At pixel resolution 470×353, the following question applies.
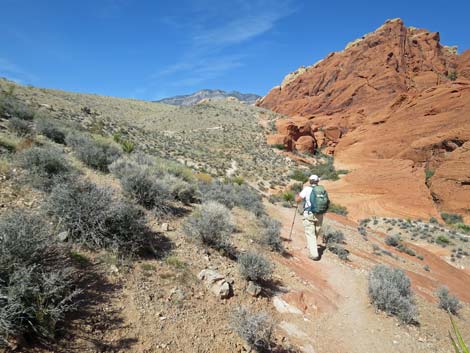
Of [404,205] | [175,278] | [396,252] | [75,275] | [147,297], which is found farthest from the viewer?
[404,205]

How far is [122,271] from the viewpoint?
3.51 m

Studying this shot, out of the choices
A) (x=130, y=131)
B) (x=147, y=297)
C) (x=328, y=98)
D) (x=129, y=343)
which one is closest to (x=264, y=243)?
(x=147, y=297)

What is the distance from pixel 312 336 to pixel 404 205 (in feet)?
57.0

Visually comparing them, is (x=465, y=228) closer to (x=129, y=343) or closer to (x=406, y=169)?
(x=406, y=169)

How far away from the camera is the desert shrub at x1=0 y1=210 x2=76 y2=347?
2.17 meters

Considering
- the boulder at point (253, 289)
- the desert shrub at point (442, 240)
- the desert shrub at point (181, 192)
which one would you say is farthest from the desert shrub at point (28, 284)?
the desert shrub at point (442, 240)

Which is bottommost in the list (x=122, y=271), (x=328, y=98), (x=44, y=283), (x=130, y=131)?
(x=122, y=271)

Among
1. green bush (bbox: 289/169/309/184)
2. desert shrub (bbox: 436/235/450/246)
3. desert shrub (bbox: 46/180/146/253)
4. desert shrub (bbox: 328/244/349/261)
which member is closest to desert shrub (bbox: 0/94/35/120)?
desert shrub (bbox: 46/180/146/253)

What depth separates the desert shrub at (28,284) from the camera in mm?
2172

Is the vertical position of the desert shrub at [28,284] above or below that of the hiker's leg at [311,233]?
above

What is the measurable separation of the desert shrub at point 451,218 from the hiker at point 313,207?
15.3m

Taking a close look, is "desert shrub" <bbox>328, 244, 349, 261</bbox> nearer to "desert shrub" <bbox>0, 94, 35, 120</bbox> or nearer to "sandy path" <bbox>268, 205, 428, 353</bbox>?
"sandy path" <bbox>268, 205, 428, 353</bbox>

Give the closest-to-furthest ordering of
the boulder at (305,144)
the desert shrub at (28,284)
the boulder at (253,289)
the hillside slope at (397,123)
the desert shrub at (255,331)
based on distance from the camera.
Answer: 1. the desert shrub at (28,284)
2. the desert shrub at (255,331)
3. the boulder at (253,289)
4. the hillside slope at (397,123)
5. the boulder at (305,144)

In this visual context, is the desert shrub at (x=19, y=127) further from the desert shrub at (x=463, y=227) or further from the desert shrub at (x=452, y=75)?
the desert shrub at (x=452, y=75)
